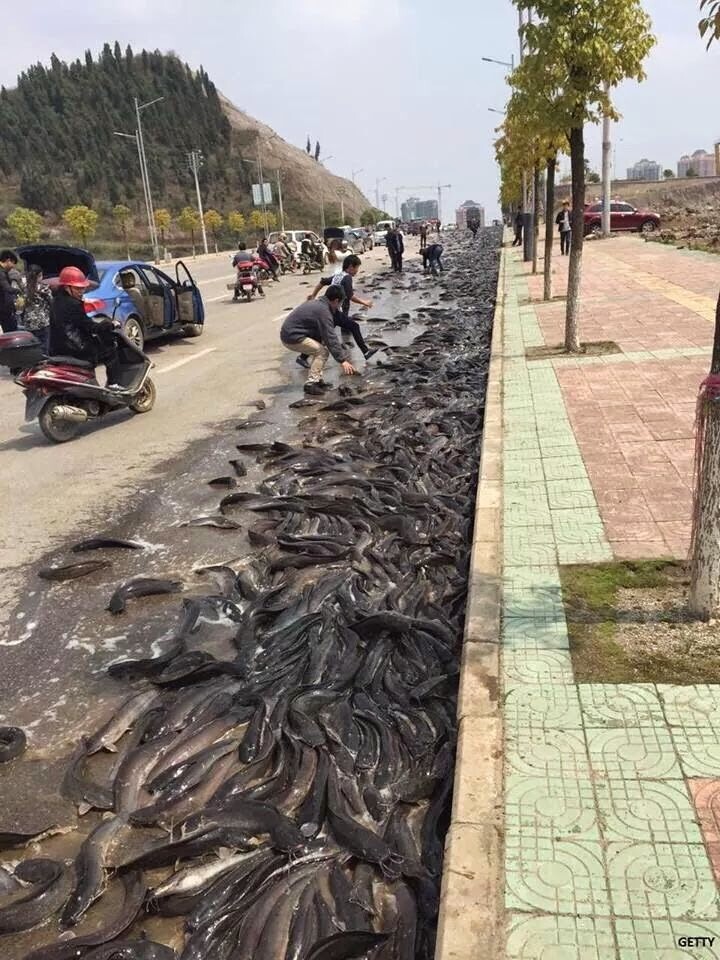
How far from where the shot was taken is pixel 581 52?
1020 cm

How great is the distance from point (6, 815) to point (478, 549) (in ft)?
9.77

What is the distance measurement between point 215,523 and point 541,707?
137 inches

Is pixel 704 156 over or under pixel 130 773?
over

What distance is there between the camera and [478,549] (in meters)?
5.06

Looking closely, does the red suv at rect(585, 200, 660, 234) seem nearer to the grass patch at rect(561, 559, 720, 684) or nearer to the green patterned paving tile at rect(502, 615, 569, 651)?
the grass patch at rect(561, 559, 720, 684)

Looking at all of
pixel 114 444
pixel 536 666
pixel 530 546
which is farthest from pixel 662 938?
pixel 114 444

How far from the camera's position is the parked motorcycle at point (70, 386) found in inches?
343

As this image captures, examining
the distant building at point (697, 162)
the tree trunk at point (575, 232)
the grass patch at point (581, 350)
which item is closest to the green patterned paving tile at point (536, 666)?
the grass patch at point (581, 350)

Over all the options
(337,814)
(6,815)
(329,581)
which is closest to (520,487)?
(329,581)

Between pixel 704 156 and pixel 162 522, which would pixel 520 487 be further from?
pixel 704 156

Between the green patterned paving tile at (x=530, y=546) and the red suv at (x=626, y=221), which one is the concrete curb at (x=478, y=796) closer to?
the green patterned paving tile at (x=530, y=546)

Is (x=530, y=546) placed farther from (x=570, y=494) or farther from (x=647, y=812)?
(x=647, y=812)

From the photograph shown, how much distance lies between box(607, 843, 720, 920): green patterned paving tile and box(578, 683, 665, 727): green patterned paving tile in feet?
2.17

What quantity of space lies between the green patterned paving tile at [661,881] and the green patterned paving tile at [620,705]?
2.17 feet
